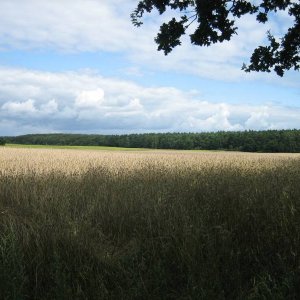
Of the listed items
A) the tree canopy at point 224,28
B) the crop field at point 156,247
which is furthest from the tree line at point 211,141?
the crop field at point 156,247

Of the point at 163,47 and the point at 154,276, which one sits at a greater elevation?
the point at 163,47

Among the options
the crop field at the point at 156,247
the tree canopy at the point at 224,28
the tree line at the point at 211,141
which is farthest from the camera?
the tree line at the point at 211,141

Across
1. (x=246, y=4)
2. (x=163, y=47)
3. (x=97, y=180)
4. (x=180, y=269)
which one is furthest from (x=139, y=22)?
(x=180, y=269)

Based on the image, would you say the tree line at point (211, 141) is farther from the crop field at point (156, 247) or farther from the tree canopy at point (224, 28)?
the crop field at point (156, 247)

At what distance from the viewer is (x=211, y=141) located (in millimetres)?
93562

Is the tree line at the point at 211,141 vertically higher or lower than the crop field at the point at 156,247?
higher

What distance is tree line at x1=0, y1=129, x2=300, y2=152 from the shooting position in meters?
84.6

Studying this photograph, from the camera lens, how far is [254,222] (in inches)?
211

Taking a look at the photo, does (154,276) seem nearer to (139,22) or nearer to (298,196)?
(298,196)

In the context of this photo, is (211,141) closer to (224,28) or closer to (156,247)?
(224,28)

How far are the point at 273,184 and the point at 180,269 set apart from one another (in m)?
3.55

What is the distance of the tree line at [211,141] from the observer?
3329 inches

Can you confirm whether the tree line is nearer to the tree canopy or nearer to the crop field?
the tree canopy

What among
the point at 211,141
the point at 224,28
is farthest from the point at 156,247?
the point at 211,141
